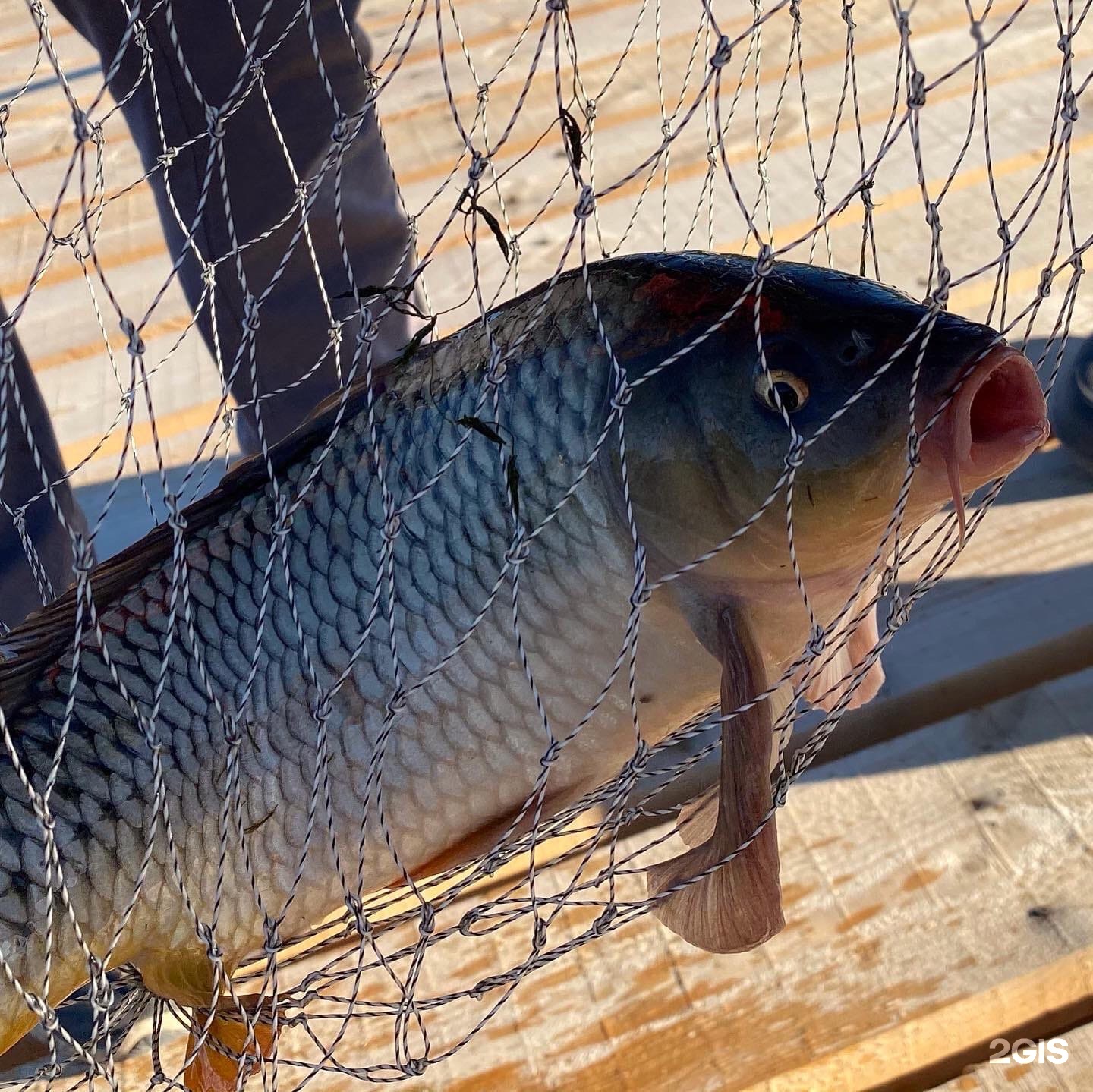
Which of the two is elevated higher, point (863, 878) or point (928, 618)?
point (928, 618)

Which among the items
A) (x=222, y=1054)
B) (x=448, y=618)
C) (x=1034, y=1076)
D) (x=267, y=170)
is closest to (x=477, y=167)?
(x=448, y=618)

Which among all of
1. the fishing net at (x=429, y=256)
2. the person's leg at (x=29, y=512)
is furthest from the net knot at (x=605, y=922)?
the person's leg at (x=29, y=512)

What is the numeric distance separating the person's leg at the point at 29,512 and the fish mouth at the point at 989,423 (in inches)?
47.8

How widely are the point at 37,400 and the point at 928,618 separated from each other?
1.26 meters

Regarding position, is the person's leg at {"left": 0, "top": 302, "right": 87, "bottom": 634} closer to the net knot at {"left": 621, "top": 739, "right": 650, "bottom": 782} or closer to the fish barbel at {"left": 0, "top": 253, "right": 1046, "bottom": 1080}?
the fish barbel at {"left": 0, "top": 253, "right": 1046, "bottom": 1080}

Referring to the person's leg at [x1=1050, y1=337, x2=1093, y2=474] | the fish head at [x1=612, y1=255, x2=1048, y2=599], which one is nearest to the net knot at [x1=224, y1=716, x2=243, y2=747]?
the fish head at [x1=612, y1=255, x2=1048, y2=599]

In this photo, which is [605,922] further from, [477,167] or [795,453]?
[477,167]

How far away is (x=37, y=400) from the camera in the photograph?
1.76 m

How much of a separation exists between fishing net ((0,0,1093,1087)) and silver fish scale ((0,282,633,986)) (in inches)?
0.6

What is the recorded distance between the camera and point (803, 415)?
0.89 meters

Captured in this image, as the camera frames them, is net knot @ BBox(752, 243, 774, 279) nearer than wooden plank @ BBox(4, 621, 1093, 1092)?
Yes

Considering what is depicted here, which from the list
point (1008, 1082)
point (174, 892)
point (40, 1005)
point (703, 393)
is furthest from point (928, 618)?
point (40, 1005)

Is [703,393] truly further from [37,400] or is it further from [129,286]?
[129,286]

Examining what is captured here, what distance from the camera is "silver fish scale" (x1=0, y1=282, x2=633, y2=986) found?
3.13 feet
